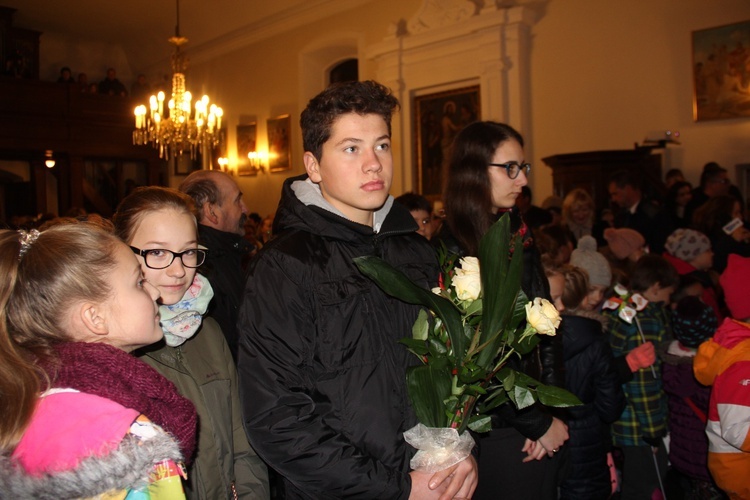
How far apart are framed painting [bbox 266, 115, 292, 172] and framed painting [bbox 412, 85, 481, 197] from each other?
339cm

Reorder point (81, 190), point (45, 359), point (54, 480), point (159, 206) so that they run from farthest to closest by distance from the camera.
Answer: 1. point (81, 190)
2. point (159, 206)
3. point (45, 359)
4. point (54, 480)

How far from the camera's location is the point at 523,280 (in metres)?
2.33

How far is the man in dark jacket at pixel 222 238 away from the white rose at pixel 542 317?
1226mm

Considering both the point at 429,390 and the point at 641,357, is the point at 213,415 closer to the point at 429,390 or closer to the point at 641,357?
the point at 429,390

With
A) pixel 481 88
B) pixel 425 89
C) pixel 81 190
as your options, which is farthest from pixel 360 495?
pixel 81 190

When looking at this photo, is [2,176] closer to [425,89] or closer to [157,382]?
[425,89]

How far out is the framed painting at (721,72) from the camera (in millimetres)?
7375

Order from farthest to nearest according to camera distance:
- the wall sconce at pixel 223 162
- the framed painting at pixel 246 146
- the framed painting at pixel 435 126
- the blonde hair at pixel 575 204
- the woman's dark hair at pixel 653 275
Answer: the wall sconce at pixel 223 162, the framed painting at pixel 246 146, the framed painting at pixel 435 126, the blonde hair at pixel 575 204, the woman's dark hair at pixel 653 275

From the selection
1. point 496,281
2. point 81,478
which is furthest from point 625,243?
point 81,478

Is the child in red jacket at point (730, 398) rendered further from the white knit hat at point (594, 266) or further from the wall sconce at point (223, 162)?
the wall sconce at point (223, 162)

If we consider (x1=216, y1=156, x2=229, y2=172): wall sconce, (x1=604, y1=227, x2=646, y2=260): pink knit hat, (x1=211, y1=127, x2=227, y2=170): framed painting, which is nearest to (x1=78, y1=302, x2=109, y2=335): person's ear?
(x1=604, y1=227, x2=646, y2=260): pink knit hat

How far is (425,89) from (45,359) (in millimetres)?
9755

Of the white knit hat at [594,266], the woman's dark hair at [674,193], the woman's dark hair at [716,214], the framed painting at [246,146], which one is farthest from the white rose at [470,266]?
the framed painting at [246,146]

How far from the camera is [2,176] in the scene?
1402 centimetres
